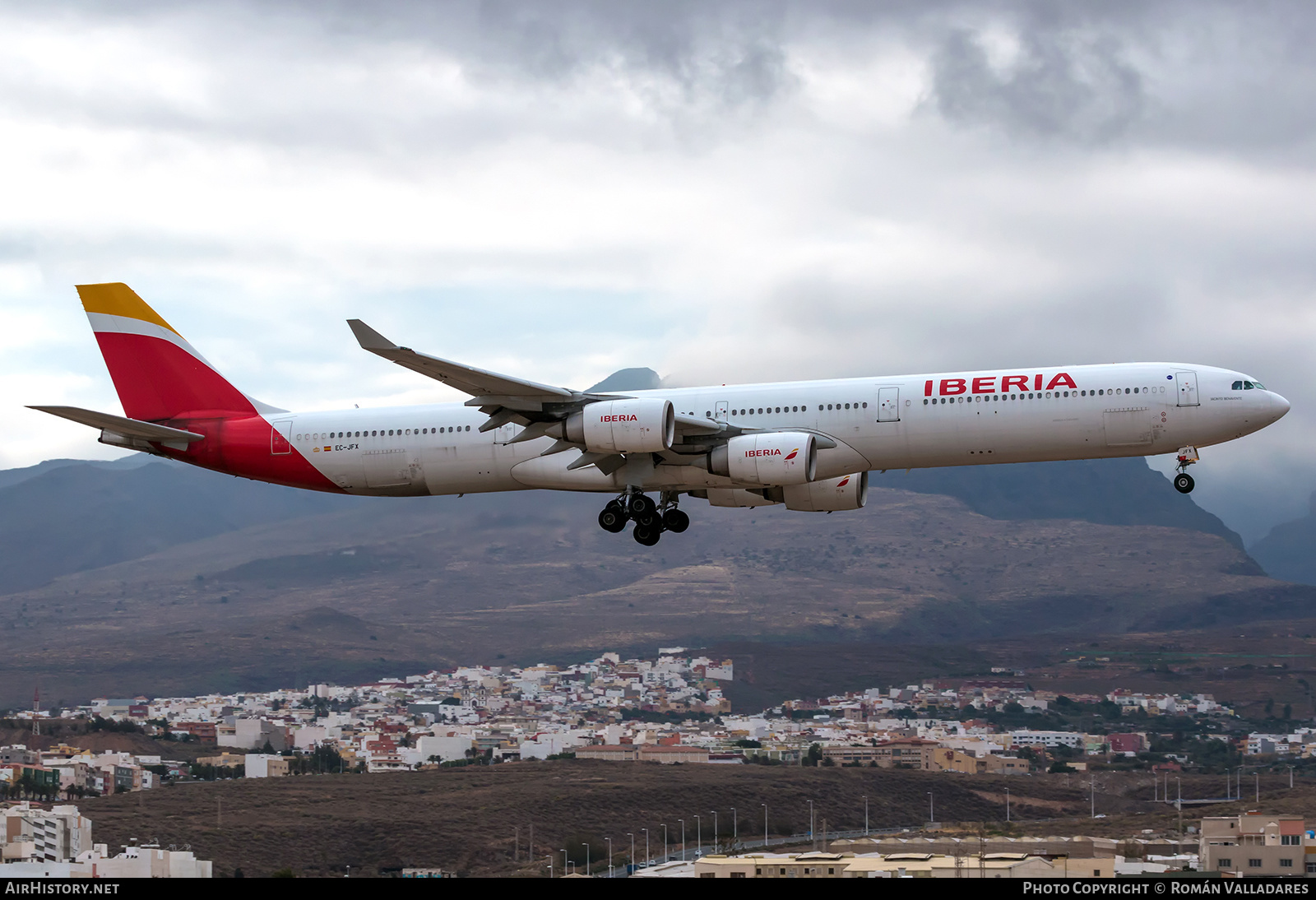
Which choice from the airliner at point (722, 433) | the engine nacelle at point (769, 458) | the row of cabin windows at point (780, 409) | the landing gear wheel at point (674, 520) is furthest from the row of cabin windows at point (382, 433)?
the engine nacelle at point (769, 458)

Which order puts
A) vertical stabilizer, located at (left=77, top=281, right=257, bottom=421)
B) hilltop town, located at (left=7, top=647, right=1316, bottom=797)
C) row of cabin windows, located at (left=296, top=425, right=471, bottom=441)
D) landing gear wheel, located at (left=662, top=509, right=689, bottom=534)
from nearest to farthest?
landing gear wheel, located at (left=662, top=509, right=689, bottom=534) → row of cabin windows, located at (left=296, top=425, right=471, bottom=441) → vertical stabilizer, located at (left=77, top=281, right=257, bottom=421) → hilltop town, located at (left=7, top=647, right=1316, bottom=797)

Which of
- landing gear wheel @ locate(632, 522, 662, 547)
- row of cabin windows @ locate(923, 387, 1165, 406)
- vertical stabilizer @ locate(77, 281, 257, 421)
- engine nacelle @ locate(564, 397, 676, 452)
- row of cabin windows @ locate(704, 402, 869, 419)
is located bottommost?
landing gear wheel @ locate(632, 522, 662, 547)

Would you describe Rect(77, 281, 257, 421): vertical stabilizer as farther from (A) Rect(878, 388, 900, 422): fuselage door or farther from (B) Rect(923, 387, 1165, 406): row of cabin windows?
(B) Rect(923, 387, 1165, 406): row of cabin windows

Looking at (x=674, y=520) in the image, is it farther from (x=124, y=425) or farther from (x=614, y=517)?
(x=124, y=425)

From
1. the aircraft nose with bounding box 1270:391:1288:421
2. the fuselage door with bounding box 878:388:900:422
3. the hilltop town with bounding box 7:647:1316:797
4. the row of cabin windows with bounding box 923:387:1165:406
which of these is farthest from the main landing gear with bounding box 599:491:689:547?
the hilltop town with bounding box 7:647:1316:797

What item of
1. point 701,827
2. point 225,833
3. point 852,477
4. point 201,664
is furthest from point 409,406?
point 201,664
